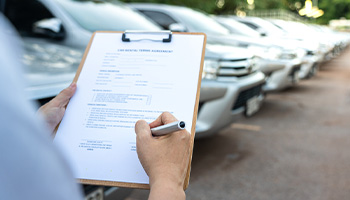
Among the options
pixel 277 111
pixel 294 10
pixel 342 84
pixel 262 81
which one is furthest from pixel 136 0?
pixel 294 10

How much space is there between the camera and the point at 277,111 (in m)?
6.14

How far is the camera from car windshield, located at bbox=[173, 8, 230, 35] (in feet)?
18.3

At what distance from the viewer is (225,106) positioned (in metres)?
3.55

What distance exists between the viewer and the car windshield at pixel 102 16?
11.8 ft

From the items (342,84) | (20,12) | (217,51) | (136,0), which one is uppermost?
(136,0)

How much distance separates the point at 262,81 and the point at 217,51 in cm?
73

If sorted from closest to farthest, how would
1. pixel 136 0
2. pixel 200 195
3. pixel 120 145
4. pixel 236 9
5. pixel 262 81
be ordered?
pixel 120 145 → pixel 200 195 → pixel 262 81 → pixel 136 0 → pixel 236 9

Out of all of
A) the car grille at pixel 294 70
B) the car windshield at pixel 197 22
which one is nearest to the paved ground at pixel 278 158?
the car grille at pixel 294 70

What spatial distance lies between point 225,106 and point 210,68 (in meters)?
0.50

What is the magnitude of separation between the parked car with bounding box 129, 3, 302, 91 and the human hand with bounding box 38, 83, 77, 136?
3881 millimetres

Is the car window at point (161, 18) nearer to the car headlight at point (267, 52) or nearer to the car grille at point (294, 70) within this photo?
the car headlight at point (267, 52)

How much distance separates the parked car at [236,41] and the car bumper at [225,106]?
1349 millimetres

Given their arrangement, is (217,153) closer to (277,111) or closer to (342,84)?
(277,111)

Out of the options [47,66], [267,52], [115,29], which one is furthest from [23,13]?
[267,52]
